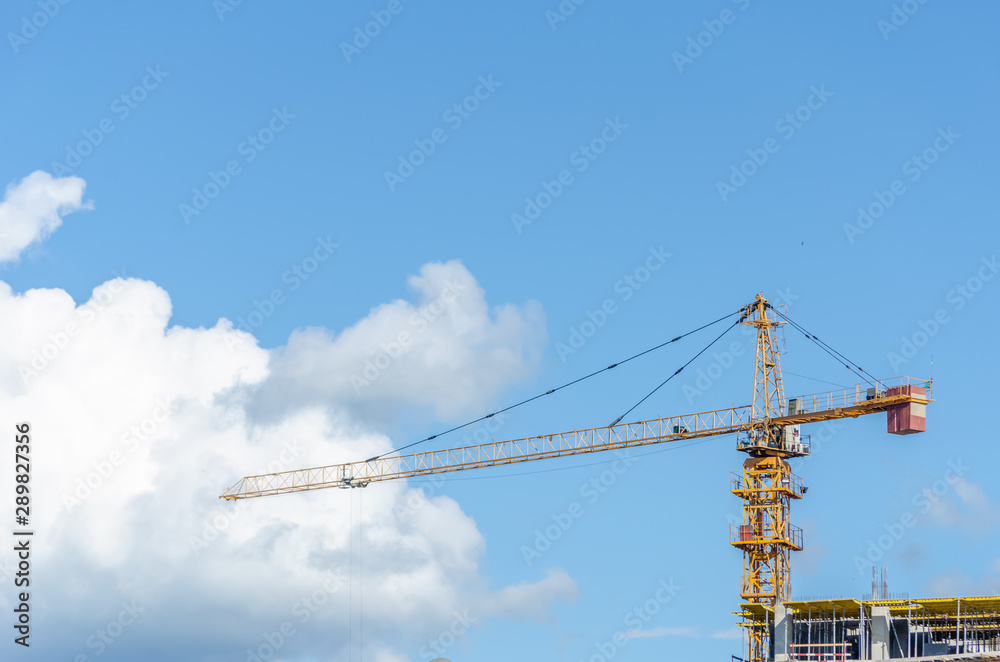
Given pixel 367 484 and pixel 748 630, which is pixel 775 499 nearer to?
A: pixel 748 630

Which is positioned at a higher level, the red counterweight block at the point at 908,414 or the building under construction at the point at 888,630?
the red counterweight block at the point at 908,414

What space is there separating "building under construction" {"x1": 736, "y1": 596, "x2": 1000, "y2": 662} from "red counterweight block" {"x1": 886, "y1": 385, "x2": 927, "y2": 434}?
26884 mm

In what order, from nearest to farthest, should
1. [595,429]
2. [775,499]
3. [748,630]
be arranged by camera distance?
[748,630] → [775,499] → [595,429]

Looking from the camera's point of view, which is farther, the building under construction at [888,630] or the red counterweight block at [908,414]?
the red counterweight block at [908,414]

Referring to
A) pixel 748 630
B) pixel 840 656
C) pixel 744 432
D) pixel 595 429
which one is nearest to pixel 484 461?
pixel 595 429

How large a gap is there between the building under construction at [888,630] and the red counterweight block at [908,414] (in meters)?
26.9

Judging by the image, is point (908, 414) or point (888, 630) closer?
point (888, 630)

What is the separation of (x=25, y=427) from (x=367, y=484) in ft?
255

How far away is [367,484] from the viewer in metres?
197

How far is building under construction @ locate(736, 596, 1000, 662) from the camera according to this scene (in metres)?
115

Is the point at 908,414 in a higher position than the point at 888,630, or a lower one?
higher

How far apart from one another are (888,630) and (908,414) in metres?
33.3

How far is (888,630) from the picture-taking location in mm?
119812

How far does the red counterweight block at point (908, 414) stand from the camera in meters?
148
